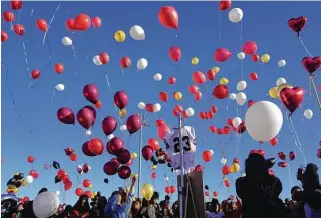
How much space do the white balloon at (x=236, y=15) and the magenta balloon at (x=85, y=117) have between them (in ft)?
14.3

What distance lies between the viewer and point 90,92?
9.33 m

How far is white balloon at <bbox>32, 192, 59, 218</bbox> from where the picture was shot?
19.9ft

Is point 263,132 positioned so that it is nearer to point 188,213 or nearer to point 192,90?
point 188,213

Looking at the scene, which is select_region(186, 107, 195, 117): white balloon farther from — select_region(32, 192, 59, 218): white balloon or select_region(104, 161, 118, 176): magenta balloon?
select_region(32, 192, 59, 218): white balloon

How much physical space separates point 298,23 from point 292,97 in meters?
2.65

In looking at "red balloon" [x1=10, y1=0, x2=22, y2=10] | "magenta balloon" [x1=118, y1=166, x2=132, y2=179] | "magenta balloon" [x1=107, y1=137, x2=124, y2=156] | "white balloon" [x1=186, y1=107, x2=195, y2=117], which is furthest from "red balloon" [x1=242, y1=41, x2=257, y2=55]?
"red balloon" [x1=10, y1=0, x2=22, y2=10]

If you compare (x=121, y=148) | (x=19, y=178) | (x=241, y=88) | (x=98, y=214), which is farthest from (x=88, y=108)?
(x=19, y=178)

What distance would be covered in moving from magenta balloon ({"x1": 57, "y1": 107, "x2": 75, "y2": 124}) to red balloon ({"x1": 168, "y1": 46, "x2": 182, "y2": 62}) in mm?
2975

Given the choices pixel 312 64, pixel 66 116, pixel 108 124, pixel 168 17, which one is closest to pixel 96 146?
pixel 108 124

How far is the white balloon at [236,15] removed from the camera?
33.2 feet

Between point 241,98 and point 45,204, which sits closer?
point 45,204

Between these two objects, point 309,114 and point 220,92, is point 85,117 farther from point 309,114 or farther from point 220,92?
point 309,114

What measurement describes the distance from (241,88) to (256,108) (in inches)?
236

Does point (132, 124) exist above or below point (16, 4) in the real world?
below
